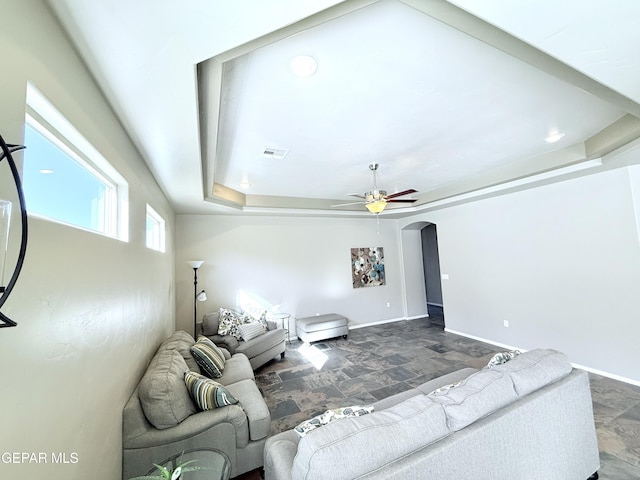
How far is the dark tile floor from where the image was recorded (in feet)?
7.43

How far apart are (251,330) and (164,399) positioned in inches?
93.1

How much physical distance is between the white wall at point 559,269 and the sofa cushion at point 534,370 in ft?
8.25

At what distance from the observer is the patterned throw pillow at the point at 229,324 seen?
412cm

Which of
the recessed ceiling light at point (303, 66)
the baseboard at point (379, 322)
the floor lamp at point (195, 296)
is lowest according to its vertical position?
the baseboard at point (379, 322)

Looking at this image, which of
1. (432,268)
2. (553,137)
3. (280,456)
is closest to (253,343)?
(280,456)

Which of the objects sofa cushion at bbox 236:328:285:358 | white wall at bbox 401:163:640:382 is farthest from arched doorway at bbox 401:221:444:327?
sofa cushion at bbox 236:328:285:358

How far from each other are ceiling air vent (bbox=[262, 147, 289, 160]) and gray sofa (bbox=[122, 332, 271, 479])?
2.31 m

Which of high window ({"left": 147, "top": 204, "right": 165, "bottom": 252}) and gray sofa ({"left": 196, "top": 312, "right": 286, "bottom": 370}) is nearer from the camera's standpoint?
high window ({"left": 147, "top": 204, "right": 165, "bottom": 252})

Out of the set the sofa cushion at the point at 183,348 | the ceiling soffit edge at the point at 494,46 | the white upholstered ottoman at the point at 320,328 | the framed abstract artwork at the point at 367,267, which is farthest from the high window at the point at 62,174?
the framed abstract artwork at the point at 367,267

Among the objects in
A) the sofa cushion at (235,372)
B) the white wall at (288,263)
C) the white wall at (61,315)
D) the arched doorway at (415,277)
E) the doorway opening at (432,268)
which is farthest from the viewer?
the doorway opening at (432,268)

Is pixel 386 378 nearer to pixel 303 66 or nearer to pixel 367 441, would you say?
pixel 367 441

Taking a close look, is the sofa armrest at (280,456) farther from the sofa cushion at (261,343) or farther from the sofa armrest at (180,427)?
the sofa cushion at (261,343)

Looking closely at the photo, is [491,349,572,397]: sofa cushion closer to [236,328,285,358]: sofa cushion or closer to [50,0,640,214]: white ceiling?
[50,0,640,214]: white ceiling

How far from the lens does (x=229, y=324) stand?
4191 millimetres
